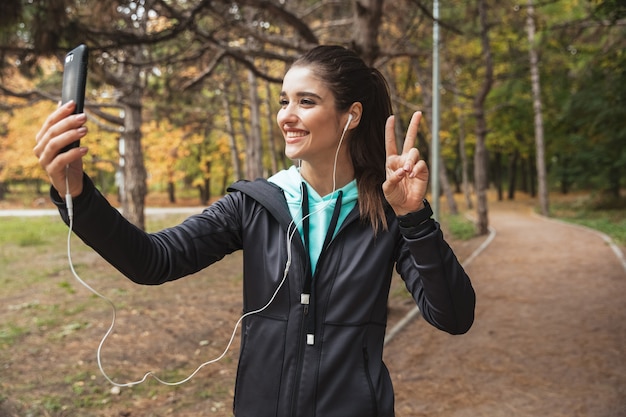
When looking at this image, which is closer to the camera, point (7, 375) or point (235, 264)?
point (7, 375)

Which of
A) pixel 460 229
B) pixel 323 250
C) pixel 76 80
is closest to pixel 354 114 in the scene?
pixel 323 250

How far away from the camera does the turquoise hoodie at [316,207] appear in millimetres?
1877

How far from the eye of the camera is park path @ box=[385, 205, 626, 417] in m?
5.00

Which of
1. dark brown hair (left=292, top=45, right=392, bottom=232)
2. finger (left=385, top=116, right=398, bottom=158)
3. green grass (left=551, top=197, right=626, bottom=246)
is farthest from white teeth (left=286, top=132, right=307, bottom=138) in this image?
green grass (left=551, top=197, right=626, bottom=246)

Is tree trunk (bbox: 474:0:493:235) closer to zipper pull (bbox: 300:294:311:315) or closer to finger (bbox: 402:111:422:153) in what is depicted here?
finger (bbox: 402:111:422:153)

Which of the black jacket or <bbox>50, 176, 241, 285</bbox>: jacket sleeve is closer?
<bbox>50, 176, 241, 285</bbox>: jacket sleeve

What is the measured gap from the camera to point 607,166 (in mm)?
21594

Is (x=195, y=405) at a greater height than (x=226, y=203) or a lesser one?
lesser

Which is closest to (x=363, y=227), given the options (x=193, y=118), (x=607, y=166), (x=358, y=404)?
(x=358, y=404)

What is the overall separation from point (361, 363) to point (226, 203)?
0.74m

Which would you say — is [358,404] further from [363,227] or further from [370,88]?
[370,88]

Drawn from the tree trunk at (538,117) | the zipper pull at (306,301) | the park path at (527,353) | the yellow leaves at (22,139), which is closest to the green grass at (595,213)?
the tree trunk at (538,117)

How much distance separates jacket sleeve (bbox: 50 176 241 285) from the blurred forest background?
407cm

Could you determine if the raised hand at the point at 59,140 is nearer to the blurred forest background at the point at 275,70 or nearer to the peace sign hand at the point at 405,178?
the peace sign hand at the point at 405,178
